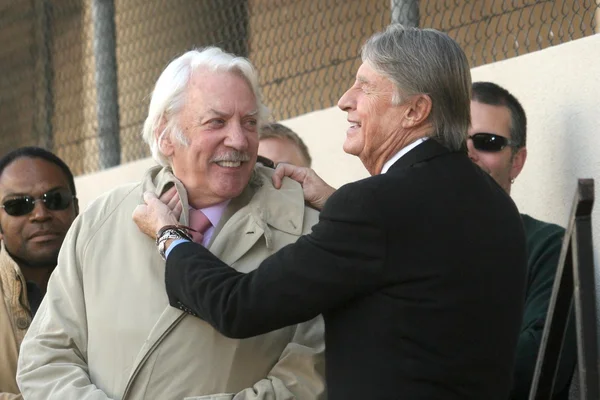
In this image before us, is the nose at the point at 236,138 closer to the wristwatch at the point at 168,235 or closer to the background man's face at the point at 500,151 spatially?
the wristwatch at the point at 168,235

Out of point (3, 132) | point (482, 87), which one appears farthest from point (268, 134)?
point (3, 132)

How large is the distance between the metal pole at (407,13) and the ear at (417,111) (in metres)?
2.48

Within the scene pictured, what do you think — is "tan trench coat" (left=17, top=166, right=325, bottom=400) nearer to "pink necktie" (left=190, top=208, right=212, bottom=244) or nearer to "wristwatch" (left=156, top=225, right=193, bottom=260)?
"pink necktie" (left=190, top=208, right=212, bottom=244)

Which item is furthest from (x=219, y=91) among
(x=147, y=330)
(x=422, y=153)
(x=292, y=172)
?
(x=422, y=153)

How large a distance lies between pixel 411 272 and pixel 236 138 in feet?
3.28

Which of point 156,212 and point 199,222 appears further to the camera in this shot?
point 199,222

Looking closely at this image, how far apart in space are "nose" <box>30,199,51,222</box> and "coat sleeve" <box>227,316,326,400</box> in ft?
5.67

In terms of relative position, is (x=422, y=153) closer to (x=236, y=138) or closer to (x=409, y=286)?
(x=409, y=286)

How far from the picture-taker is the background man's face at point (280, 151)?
493 centimetres

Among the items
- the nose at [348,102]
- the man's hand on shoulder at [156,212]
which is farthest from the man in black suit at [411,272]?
the man's hand on shoulder at [156,212]

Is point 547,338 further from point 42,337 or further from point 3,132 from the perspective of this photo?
point 3,132

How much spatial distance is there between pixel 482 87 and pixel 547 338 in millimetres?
1333

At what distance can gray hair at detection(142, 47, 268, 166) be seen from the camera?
12.2 feet

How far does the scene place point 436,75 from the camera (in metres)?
3.07
